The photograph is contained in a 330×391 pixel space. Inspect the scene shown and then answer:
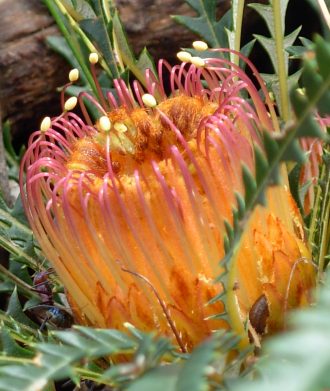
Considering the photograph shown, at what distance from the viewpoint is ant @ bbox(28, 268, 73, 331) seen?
3.98 feet

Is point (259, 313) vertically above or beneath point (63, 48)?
beneath

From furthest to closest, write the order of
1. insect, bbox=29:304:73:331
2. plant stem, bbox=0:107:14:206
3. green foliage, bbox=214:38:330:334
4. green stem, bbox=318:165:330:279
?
plant stem, bbox=0:107:14:206
insect, bbox=29:304:73:331
green stem, bbox=318:165:330:279
green foliage, bbox=214:38:330:334

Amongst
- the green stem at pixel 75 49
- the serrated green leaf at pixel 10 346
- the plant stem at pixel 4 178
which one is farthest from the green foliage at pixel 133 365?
the plant stem at pixel 4 178

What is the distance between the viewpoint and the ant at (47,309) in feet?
3.98

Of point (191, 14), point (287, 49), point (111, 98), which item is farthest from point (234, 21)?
Result: point (191, 14)

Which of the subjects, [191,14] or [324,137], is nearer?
[324,137]

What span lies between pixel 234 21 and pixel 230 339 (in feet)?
2.44

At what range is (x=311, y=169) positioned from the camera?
1188 millimetres

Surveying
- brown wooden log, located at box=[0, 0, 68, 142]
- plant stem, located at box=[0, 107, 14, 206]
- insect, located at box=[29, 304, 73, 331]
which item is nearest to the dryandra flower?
insect, located at box=[29, 304, 73, 331]

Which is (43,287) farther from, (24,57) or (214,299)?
(24,57)

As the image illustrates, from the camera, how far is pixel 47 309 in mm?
1247

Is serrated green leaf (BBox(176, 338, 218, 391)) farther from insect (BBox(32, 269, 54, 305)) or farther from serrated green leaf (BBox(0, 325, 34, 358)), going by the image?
insect (BBox(32, 269, 54, 305))

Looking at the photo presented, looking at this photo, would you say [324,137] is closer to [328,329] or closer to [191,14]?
[328,329]

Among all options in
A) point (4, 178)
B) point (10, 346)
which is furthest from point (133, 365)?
point (4, 178)
